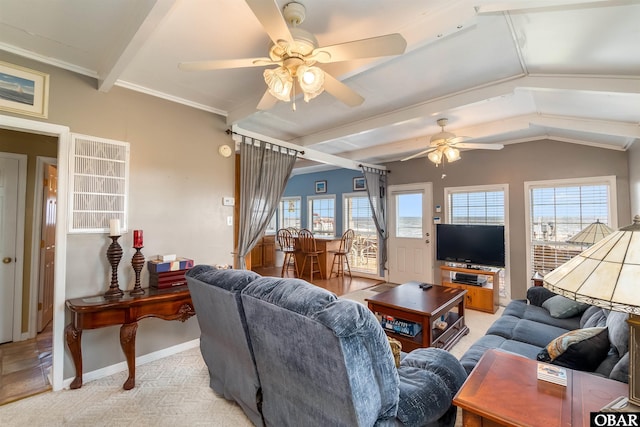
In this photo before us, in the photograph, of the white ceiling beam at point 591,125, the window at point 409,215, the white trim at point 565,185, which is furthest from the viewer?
the window at point 409,215

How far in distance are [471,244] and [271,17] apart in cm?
447

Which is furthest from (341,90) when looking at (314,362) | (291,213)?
(291,213)

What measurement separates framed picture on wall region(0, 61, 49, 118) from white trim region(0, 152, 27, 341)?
1.43 meters

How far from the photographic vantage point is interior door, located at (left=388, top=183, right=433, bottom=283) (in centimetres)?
531

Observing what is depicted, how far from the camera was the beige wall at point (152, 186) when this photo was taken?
91.0 inches

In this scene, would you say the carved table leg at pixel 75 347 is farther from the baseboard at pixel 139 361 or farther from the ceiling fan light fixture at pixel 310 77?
the ceiling fan light fixture at pixel 310 77

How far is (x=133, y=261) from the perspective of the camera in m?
2.42

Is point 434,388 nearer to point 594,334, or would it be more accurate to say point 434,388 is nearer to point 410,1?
point 594,334

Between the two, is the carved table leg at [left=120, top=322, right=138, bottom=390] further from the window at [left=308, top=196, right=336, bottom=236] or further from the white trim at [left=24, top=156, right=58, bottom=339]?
the window at [left=308, top=196, right=336, bottom=236]

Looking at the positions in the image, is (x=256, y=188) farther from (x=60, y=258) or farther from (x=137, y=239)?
(x=60, y=258)

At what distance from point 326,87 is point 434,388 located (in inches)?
69.8

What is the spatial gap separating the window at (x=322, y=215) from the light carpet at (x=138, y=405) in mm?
5011

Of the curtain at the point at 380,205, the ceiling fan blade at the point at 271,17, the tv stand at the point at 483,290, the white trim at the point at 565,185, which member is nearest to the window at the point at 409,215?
the curtain at the point at 380,205

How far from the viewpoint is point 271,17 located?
48.5 inches
